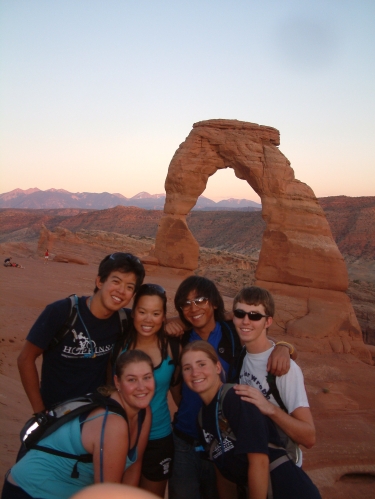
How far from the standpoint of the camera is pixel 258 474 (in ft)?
6.39

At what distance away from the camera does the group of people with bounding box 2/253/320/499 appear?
185 cm

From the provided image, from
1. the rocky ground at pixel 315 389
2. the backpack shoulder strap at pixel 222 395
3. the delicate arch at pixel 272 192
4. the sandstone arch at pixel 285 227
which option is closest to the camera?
the backpack shoulder strap at pixel 222 395

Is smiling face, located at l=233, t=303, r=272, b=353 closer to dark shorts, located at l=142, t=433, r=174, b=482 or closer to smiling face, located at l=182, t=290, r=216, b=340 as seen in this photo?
smiling face, located at l=182, t=290, r=216, b=340

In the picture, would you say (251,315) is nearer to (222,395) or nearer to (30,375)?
(222,395)

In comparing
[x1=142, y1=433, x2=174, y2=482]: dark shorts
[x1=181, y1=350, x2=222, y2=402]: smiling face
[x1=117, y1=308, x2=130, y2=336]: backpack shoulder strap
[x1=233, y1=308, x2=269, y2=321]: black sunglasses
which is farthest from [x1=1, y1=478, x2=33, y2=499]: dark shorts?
[x1=233, y1=308, x2=269, y2=321]: black sunglasses

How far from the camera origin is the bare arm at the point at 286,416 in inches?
79.0

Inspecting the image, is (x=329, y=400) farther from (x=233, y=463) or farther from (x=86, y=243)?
(x=86, y=243)

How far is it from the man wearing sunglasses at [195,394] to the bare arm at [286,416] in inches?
12.1

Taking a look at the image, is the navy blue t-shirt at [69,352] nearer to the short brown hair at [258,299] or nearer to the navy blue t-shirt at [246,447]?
the navy blue t-shirt at [246,447]

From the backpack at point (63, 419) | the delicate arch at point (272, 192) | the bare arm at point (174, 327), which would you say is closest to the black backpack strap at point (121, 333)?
the bare arm at point (174, 327)

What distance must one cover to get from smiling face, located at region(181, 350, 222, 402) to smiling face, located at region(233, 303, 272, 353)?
0.32 m

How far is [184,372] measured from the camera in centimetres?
222

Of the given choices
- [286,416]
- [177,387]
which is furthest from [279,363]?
[177,387]

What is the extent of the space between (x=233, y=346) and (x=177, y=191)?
1128cm
